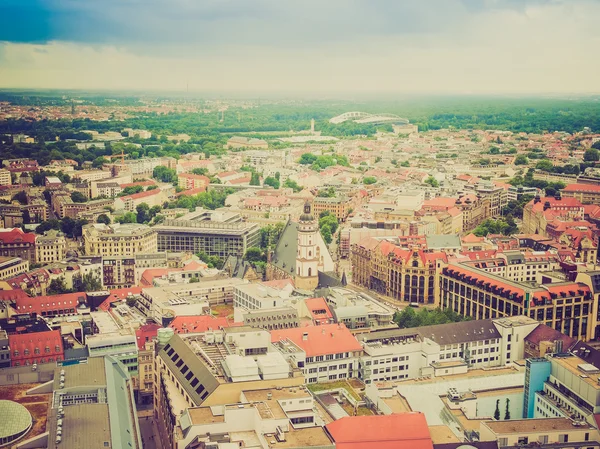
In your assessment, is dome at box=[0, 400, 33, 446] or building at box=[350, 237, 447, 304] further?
building at box=[350, 237, 447, 304]

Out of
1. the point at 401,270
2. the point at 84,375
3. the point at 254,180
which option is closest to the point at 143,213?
the point at 254,180

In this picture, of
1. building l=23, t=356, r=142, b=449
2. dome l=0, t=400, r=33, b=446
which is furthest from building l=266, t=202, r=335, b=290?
dome l=0, t=400, r=33, b=446

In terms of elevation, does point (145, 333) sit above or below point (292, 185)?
above

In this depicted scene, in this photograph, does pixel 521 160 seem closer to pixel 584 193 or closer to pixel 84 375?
pixel 584 193

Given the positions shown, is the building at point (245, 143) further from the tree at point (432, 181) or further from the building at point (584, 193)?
the building at point (584, 193)

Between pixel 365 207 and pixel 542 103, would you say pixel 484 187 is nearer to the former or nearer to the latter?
pixel 365 207

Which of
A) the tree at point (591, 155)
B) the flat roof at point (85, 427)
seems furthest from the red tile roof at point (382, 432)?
the tree at point (591, 155)

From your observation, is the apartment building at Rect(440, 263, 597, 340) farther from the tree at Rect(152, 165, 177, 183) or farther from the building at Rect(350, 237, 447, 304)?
the tree at Rect(152, 165, 177, 183)
